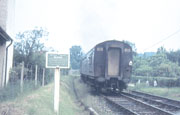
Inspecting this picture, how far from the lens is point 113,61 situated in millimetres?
15688

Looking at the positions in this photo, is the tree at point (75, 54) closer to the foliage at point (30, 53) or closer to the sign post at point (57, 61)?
the foliage at point (30, 53)

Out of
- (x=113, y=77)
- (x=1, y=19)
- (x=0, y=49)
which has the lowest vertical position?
(x=113, y=77)

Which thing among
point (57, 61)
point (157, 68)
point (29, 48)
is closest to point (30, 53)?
point (29, 48)

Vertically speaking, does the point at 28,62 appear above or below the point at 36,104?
above

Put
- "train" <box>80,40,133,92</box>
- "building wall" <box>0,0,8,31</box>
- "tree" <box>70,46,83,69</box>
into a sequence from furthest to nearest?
"tree" <box>70,46,83,69</box> → "train" <box>80,40,133,92</box> → "building wall" <box>0,0,8,31</box>

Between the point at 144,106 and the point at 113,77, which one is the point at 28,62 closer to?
the point at 113,77

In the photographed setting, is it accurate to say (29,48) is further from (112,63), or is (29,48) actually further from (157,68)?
(157,68)

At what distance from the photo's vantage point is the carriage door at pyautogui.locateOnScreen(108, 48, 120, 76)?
15.6 meters

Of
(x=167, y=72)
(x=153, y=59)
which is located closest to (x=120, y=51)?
(x=167, y=72)

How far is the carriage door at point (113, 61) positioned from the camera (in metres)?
15.6

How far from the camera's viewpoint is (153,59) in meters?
39.8

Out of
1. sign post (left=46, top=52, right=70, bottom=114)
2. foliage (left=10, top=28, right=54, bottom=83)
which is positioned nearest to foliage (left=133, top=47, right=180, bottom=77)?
foliage (left=10, top=28, right=54, bottom=83)

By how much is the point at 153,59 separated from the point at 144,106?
29579 millimetres

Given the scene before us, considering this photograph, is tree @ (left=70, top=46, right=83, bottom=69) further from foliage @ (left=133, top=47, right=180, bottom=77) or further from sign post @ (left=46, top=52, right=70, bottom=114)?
sign post @ (left=46, top=52, right=70, bottom=114)
